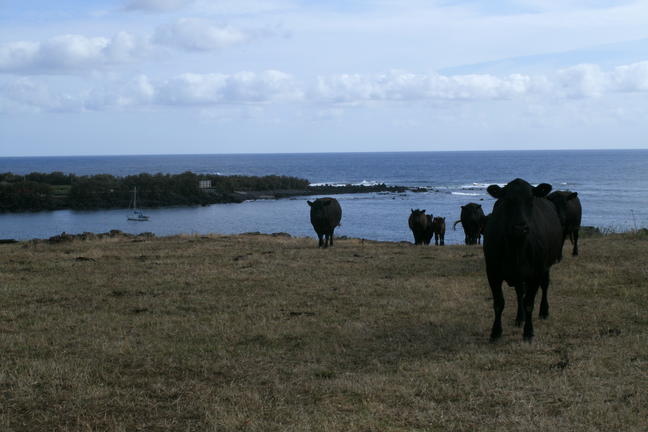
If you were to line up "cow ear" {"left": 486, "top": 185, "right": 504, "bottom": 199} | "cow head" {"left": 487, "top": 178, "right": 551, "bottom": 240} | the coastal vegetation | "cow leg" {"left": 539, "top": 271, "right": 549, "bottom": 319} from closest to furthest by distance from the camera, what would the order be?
"cow head" {"left": 487, "top": 178, "right": 551, "bottom": 240} < "cow ear" {"left": 486, "top": 185, "right": 504, "bottom": 199} < "cow leg" {"left": 539, "top": 271, "right": 549, "bottom": 319} < the coastal vegetation

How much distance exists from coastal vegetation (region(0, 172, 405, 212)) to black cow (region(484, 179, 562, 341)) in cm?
8654

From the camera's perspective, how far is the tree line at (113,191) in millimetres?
90125

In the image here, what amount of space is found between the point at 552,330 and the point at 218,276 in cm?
844

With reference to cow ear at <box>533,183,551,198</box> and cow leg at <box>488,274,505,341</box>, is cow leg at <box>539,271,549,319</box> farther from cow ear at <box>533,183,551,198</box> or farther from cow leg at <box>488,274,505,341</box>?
cow ear at <box>533,183,551,198</box>

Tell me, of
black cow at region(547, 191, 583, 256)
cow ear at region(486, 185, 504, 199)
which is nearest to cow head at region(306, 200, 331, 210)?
black cow at region(547, 191, 583, 256)

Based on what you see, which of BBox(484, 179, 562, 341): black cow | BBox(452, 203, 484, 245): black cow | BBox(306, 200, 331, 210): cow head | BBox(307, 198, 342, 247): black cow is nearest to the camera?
BBox(484, 179, 562, 341): black cow

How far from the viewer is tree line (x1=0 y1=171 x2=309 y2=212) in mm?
90125

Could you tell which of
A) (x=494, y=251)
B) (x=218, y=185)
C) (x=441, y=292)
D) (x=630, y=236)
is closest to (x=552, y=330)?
(x=494, y=251)

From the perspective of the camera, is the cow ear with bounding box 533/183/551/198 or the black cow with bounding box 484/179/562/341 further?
the cow ear with bounding box 533/183/551/198

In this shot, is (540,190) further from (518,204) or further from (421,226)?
(421,226)

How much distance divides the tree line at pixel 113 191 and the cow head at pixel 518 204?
86.9 m

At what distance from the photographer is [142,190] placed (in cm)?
10125

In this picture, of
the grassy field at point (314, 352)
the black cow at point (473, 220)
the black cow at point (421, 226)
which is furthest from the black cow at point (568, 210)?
the black cow at point (421, 226)

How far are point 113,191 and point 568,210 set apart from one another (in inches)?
3442
